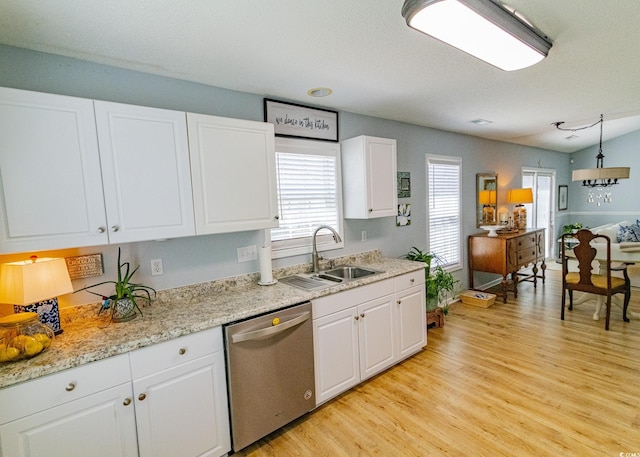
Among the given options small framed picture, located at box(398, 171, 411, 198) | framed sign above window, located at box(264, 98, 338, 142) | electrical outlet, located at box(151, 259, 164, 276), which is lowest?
electrical outlet, located at box(151, 259, 164, 276)

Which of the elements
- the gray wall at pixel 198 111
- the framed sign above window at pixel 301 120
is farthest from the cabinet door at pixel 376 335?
the framed sign above window at pixel 301 120

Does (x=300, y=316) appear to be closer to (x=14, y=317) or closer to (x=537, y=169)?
(x=14, y=317)

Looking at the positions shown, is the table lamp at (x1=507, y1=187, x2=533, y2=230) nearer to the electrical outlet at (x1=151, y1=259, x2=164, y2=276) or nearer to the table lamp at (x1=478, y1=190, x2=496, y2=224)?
the table lamp at (x1=478, y1=190, x2=496, y2=224)

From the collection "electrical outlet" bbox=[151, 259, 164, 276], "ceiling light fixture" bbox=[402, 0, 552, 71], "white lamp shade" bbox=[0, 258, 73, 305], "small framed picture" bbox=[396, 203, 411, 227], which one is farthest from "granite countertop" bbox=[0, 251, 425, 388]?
"ceiling light fixture" bbox=[402, 0, 552, 71]

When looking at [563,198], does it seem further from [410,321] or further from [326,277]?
[326,277]

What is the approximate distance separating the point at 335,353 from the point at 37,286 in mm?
1843

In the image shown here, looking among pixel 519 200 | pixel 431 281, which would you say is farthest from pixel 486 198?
pixel 431 281

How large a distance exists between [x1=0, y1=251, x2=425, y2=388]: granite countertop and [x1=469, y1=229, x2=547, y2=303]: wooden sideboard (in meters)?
2.48

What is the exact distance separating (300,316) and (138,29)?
185 centimetres

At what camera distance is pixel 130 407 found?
5.07 ft

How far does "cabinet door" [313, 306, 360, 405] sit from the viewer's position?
228cm

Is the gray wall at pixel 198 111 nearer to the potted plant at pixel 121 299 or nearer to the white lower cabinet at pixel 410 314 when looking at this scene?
the potted plant at pixel 121 299

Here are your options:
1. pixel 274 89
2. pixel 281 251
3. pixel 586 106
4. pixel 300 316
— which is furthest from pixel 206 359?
pixel 586 106

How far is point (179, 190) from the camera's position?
191 cm
